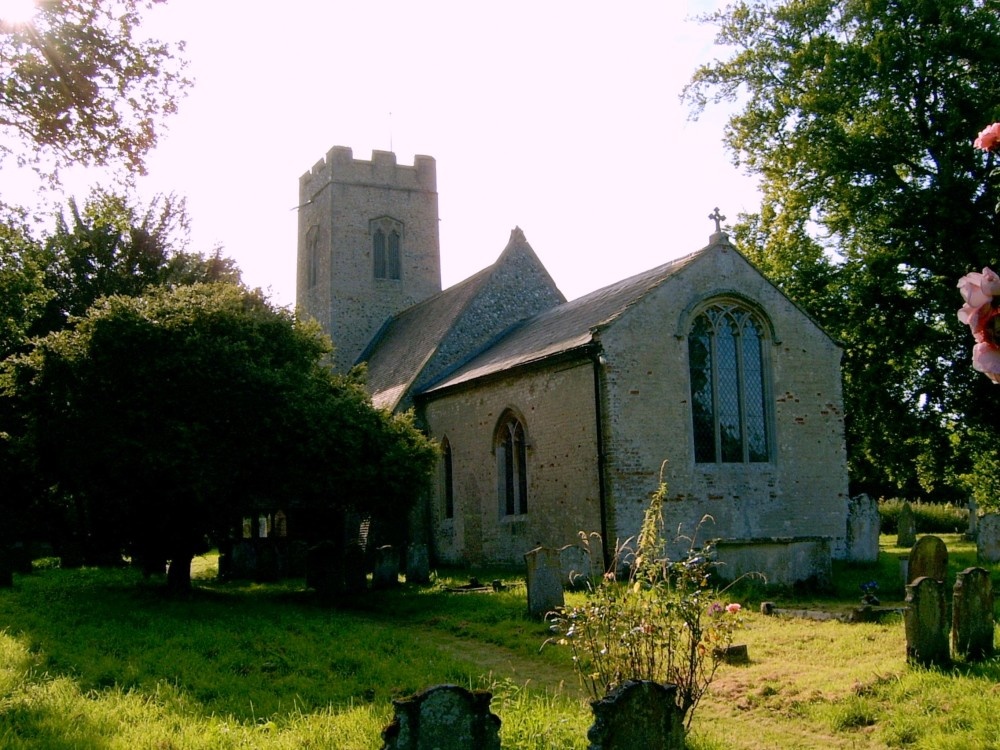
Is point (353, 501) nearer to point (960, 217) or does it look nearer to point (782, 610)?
point (782, 610)

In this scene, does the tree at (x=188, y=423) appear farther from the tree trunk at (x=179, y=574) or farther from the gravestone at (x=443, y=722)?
the gravestone at (x=443, y=722)

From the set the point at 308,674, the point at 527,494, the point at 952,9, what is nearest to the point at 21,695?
the point at 308,674

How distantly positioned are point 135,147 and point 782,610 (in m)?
11.3

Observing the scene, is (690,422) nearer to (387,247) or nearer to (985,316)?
(985,316)

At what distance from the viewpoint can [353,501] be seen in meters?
15.8

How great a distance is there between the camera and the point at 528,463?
62.5 feet

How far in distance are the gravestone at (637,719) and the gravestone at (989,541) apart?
14.8 meters

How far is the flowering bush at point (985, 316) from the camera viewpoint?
2.95 metres

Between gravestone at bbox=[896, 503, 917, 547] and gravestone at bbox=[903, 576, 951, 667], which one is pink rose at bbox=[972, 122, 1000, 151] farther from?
gravestone at bbox=[896, 503, 917, 547]

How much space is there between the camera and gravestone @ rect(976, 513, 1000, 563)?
17516mm

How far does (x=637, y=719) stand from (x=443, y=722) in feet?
3.65

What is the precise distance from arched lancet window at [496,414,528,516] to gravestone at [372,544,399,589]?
3618 millimetres

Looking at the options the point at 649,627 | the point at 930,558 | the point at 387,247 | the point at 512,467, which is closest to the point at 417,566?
the point at 512,467

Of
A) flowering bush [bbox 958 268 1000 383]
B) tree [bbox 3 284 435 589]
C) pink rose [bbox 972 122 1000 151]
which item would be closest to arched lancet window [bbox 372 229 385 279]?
tree [bbox 3 284 435 589]
